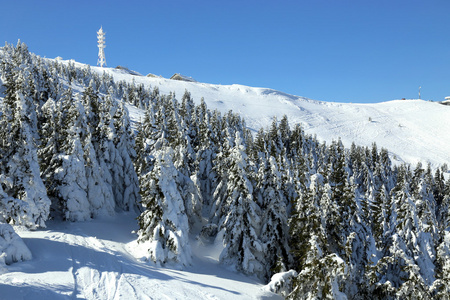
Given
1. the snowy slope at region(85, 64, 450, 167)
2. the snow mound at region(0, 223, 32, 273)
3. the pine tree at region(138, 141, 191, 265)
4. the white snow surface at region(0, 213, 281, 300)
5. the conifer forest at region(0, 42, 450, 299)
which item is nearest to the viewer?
the white snow surface at region(0, 213, 281, 300)

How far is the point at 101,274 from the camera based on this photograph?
16.7 metres

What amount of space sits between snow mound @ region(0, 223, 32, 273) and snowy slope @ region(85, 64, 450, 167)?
108m

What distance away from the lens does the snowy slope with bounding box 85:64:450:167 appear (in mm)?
123750

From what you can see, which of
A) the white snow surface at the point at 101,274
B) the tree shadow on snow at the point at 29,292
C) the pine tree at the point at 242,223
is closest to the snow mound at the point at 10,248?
the white snow surface at the point at 101,274

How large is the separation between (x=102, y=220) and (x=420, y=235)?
23.1m

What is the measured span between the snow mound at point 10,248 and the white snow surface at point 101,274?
35 centimetres

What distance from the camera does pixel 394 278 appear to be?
18.8 meters

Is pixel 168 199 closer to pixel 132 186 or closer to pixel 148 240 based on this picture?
pixel 148 240

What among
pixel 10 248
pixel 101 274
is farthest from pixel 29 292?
pixel 101 274

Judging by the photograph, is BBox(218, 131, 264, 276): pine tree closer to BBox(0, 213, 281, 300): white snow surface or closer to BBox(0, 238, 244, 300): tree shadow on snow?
BBox(0, 213, 281, 300): white snow surface

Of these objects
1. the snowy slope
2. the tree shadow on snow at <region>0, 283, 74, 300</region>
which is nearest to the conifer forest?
the tree shadow on snow at <region>0, 283, 74, 300</region>

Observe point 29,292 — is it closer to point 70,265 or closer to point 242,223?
point 70,265

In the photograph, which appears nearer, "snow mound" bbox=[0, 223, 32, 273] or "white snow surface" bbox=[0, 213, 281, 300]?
"white snow surface" bbox=[0, 213, 281, 300]

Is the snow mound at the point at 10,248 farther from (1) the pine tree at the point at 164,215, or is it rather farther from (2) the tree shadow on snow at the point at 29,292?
(1) the pine tree at the point at 164,215
